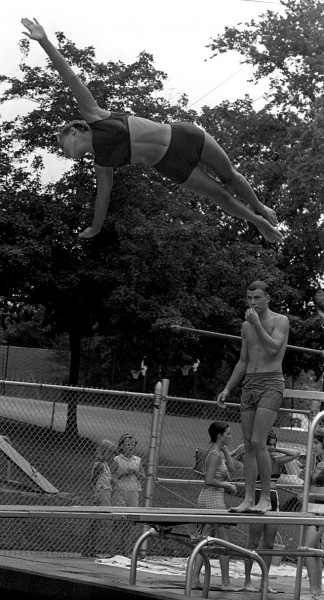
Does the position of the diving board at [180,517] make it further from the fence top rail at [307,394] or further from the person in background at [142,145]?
the person in background at [142,145]

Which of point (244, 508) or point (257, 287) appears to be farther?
point (257, 287)

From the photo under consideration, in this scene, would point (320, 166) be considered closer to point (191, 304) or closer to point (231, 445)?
point (191, 304)

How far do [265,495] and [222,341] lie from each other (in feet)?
59.0

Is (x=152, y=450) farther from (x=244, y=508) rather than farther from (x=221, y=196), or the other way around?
(x=221, y=196)

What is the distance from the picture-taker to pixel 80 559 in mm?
9836

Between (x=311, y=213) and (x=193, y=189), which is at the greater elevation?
(x=311, y=213)

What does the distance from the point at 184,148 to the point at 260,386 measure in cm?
239

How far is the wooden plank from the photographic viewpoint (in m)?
10.3

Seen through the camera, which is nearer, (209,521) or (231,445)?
(209,521)

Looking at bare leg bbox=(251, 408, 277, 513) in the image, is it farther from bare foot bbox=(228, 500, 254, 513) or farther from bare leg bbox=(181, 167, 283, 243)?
→ bare leg bbox=(181, 167, 283, 243)

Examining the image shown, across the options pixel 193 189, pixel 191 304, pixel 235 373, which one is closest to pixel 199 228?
pixel 191 304

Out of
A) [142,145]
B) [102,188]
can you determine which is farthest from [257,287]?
[142,145]

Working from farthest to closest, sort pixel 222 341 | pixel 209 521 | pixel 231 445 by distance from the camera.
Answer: pixel 222 341 < pixel 231 445 < pixel 209 521

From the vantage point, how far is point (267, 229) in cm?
616
